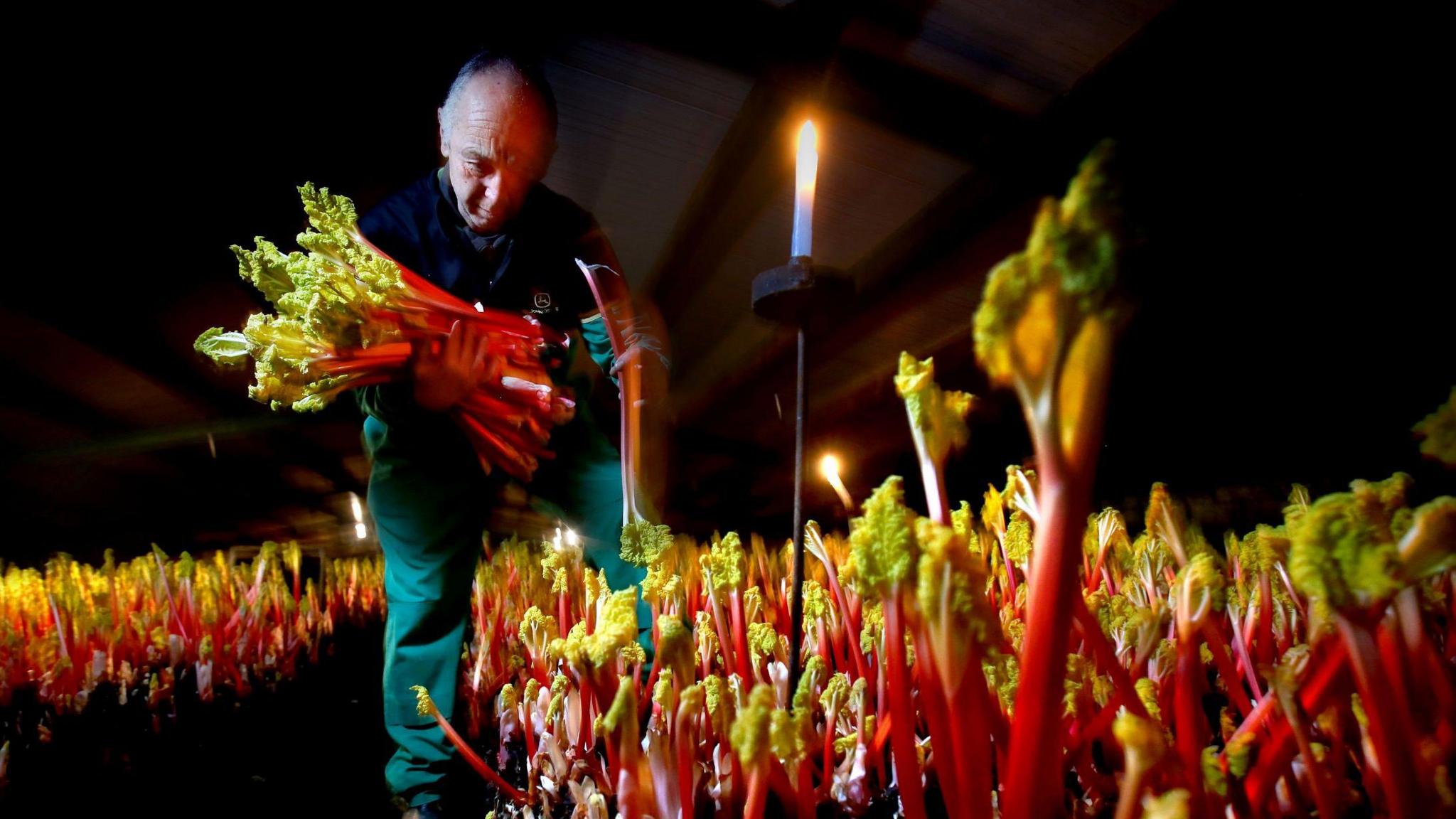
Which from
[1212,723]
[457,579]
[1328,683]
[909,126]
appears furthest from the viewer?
[909,126]

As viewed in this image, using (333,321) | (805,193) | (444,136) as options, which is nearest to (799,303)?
(805,193)

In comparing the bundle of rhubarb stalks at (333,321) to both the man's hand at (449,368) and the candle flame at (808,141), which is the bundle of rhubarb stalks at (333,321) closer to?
the man's hand at (449,368)

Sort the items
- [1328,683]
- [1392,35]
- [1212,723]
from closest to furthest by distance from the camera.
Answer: [1328,683], [1212,723], [1392,35]

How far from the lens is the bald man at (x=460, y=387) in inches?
37.5

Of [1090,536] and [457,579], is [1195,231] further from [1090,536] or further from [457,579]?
[457,579]

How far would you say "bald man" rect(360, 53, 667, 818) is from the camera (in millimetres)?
954

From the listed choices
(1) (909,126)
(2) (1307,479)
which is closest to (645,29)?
(1) (909,126)

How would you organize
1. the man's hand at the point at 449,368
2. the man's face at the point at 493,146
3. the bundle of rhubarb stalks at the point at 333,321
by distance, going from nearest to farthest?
the bundle of rhubarb stalks at the point at 333,321 → the man's hand at the point at 449,368 → the man's face at the point at 493,146

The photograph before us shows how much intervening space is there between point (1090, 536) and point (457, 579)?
3.08 ft

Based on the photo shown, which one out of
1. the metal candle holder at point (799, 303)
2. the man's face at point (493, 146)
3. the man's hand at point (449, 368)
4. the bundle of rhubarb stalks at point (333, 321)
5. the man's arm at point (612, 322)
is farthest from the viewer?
the man's arm at point (612, 322)

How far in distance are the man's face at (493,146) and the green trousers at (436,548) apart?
378 mm

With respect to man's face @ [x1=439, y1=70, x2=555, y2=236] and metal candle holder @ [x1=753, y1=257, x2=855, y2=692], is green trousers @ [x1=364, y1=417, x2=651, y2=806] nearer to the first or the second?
man's face @ [x1=439, y1=70, x2=555, y2=236]

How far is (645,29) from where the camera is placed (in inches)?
44.4

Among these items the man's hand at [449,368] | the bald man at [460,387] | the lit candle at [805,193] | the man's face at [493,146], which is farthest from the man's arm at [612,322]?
the lit candle at [805,193]
